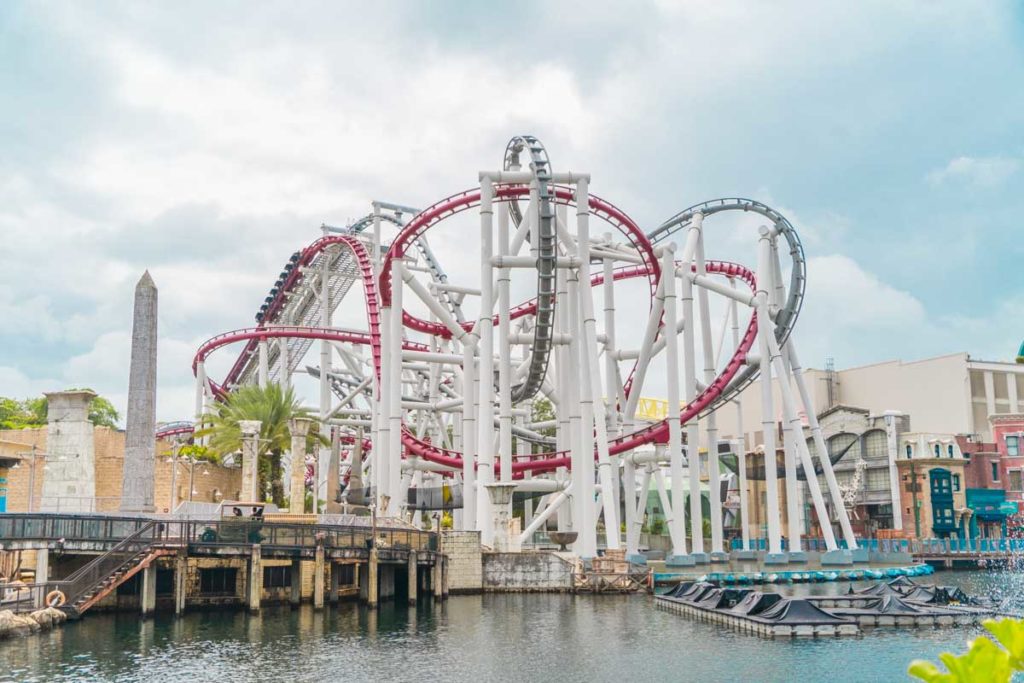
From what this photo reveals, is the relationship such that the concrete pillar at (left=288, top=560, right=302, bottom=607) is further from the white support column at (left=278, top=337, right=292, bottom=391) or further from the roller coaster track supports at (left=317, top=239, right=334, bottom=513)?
the white support column at (left=278, top=337, right=292, bottom=391)

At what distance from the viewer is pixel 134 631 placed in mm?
25203

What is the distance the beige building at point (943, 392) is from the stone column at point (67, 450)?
48.8 meters

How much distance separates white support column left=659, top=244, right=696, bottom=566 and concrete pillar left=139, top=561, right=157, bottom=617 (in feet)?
65.0

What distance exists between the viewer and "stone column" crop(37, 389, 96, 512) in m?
34.8

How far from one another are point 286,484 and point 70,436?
1115 inches

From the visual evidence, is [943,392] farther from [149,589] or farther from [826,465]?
[149,589]

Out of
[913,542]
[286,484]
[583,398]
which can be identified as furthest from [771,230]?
[286,484]

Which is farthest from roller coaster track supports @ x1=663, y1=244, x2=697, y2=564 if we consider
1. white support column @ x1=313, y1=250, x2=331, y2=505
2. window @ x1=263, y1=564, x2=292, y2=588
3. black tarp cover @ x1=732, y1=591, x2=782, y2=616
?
white support column @ x1=313, y1=250, x2=331, y2=505

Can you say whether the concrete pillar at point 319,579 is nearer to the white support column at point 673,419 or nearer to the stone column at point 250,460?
the stone column at point 250,460

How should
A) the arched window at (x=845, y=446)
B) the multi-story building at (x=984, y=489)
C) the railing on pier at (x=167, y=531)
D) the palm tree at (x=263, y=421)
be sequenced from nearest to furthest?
the railing on pier at (x=167, y=531) < the palm tree at (x=263, y=421) < the multi-story building at (x=984, y=489) < the arched window at (x=845, y=446)

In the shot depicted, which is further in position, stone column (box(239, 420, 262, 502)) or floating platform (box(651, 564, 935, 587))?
stone column (box(239, 420, 262, 502))

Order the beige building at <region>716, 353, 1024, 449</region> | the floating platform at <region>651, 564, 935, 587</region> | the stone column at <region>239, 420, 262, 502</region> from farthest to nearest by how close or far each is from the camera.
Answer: the beige building at <region>716, 353, 1024, 449</region> → the stone column at <region>239, 420, 262, 502</region> → the floating platform at <region>651, 564, 935, 587</region>

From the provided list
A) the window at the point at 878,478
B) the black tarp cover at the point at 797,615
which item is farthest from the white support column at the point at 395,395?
the window at the point at 878,478

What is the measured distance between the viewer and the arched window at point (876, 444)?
62625mm
